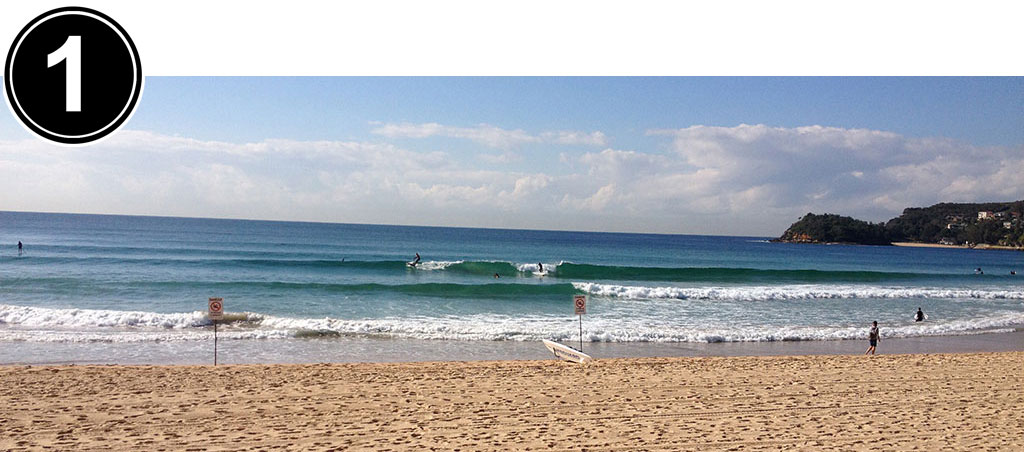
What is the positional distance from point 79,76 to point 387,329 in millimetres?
10358

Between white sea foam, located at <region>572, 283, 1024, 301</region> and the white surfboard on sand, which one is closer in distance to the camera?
the white surfboard on sand

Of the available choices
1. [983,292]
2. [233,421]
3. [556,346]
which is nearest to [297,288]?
[556,346]

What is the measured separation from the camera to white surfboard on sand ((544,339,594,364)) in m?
11.0

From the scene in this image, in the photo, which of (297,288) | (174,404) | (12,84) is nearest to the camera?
(12,84)

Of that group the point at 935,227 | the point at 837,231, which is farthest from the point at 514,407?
the point at 837,231

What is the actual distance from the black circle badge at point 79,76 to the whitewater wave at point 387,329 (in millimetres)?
9406

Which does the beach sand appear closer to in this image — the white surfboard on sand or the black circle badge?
the white surfboard on sand

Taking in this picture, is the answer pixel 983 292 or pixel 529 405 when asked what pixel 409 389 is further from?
pixel 983 292

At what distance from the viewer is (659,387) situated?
29.1 feet

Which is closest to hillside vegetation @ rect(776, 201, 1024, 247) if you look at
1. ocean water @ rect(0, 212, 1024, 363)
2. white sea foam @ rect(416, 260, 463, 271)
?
ocean water @ rect(0, 212, 1024, 363)

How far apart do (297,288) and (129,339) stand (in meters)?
8.99

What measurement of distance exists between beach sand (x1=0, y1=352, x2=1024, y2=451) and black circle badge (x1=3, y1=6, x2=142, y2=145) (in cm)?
355

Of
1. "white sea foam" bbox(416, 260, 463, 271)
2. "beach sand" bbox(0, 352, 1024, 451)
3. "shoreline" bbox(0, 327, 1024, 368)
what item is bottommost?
"shoreline" bbox(0, 327, 1024, 368)

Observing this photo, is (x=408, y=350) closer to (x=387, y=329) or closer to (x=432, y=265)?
(x=387, y=329)
